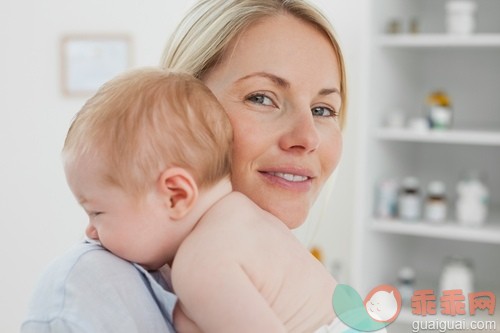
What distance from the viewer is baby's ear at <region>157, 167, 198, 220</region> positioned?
88 centimetres

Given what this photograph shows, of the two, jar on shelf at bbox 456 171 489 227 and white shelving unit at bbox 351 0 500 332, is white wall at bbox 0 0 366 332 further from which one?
jar on shelf at bbox 456 171 489 227

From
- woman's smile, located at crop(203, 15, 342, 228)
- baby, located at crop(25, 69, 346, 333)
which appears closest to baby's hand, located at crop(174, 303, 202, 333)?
baby, located at crop(25, 69, 346, 333)

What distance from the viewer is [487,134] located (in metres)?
2.99

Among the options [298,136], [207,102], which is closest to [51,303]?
[207,102]

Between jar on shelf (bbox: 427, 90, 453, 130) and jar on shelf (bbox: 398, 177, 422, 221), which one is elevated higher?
jar on shelf (bbox: 427, 90, 453, 130)

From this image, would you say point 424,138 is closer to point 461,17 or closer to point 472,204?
point 472,204

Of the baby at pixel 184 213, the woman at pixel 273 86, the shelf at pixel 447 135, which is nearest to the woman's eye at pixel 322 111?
the woman at pixel 273 86

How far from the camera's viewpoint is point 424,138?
3.10m

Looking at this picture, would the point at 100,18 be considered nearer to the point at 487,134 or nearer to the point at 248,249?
the point at 487,134

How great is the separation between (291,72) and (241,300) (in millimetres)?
403

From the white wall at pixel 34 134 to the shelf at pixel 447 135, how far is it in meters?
1.43

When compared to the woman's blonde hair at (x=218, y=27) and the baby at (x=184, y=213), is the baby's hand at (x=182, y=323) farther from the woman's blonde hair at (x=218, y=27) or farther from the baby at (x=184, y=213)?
the woman's blonde hair at (x=218, y=27)

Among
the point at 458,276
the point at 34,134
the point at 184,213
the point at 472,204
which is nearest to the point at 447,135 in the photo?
the point at 472,204

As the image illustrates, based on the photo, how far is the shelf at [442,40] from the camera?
2963mm
